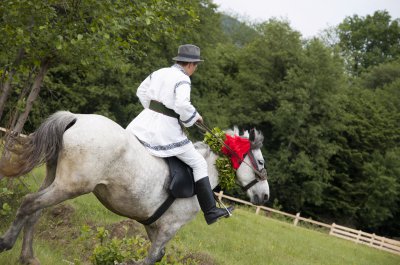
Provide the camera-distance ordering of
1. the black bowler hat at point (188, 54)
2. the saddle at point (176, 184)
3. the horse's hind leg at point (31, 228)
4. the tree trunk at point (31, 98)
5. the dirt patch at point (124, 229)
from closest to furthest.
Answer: the horse's hind leg at point (31, 228), the saddle at point (176, 184), the black bowler hat at point (188, 54), the dirt patch at point (124, 229), the tree trunk at point (31, 98)

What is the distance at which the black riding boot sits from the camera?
6.47m

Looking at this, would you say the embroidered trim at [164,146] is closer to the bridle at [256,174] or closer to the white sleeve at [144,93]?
the white sleeve at [144,93]

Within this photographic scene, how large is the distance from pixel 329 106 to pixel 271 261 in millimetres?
35025

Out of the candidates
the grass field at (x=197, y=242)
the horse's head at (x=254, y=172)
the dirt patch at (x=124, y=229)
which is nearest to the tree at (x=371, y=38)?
the grass field at (x=197, y=242)

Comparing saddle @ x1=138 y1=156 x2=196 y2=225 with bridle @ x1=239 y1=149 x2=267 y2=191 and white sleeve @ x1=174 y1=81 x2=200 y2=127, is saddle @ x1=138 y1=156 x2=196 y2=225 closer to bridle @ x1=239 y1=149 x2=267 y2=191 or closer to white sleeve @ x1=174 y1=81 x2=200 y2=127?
white sleeve @ x1=174 y1=81 x2=200 y2=127

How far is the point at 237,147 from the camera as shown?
729 centimetres

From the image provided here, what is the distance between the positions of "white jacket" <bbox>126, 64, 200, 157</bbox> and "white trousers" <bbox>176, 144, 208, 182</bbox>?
71mm

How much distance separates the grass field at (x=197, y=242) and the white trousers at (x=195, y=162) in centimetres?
165

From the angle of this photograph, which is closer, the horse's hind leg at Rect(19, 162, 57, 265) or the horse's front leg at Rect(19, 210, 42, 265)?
the horse's hind leg at Rect(19, 162, 57, 265)

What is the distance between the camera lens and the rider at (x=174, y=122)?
6.19 m

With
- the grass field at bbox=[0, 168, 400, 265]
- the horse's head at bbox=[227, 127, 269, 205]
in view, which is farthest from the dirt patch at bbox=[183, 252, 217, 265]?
the horse's head at bbox=[227, 127, 269, 205]

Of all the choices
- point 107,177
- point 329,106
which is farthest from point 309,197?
point 107,177

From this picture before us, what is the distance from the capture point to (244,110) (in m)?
48.0

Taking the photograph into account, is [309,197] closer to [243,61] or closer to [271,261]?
[243,61]
